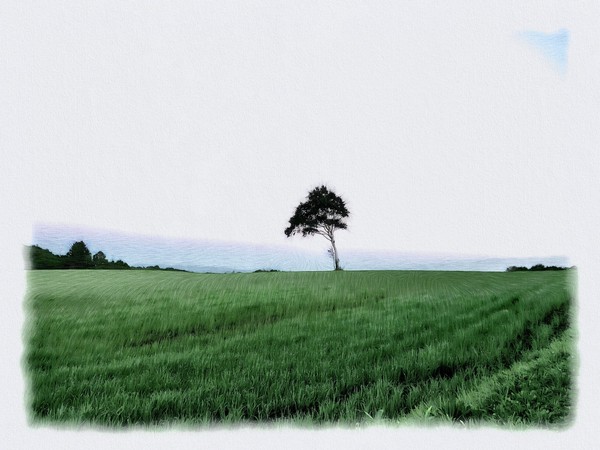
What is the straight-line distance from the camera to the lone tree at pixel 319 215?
15.0ft

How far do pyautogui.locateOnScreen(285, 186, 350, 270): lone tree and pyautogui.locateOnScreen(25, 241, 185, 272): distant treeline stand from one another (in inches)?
85.7

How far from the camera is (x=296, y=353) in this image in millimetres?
2887

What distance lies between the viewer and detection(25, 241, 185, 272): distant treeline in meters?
3.22

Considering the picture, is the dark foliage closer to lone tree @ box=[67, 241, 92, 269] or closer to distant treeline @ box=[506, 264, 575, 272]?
lone tree @ box=[67, 241, 92, 269]

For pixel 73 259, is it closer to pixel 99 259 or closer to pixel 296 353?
pixel 99 259

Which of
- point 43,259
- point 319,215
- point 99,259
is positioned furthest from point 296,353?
point 319,215

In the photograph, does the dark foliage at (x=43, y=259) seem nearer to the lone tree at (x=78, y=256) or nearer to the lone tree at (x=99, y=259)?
the lone tree at (x=78, y=256)

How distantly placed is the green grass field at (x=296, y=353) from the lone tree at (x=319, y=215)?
39.8 inches

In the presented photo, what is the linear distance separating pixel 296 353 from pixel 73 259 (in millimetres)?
2604

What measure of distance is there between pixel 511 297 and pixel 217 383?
11.3 ft

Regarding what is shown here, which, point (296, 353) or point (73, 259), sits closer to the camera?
point (296, 353)

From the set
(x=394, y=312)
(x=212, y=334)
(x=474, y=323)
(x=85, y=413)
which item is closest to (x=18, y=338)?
(x=85, y=413)

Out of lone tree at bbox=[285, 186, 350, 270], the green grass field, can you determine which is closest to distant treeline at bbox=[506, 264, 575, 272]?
the green grass field

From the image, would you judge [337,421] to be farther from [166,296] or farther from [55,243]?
[55,243]
